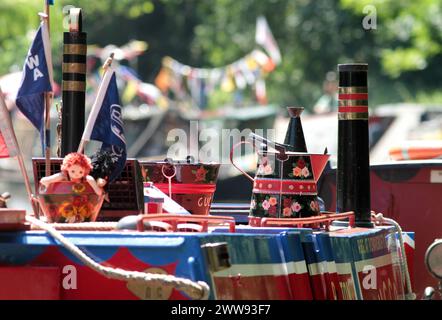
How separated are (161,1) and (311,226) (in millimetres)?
47437

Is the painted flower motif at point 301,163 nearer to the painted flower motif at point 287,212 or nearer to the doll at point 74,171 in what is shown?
the painted flower motif at point 287,212

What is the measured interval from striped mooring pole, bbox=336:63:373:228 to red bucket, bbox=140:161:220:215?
2.36 feet

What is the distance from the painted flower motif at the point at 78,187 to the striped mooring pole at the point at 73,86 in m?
1.95

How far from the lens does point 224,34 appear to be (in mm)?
49750

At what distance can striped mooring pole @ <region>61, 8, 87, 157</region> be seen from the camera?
24.6ft

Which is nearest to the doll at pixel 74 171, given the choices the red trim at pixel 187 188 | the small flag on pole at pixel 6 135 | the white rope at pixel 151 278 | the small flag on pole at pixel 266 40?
the small flag on pole at pixel 6 135

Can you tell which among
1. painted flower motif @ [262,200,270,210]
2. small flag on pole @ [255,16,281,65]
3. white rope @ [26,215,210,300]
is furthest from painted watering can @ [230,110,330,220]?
small flag on pole @ [255,16,281,65]

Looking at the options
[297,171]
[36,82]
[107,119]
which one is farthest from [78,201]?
[297,171]

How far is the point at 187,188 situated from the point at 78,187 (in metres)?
1.40

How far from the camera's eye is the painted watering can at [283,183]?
20.5 feet

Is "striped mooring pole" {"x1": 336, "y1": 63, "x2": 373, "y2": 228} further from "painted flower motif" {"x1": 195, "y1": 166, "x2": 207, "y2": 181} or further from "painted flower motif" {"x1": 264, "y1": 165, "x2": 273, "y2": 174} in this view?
"painted flower motif" {"x1": 264, "y1": 165, "x2": 273, "y2": 174}

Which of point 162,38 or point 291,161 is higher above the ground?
point 162,38
